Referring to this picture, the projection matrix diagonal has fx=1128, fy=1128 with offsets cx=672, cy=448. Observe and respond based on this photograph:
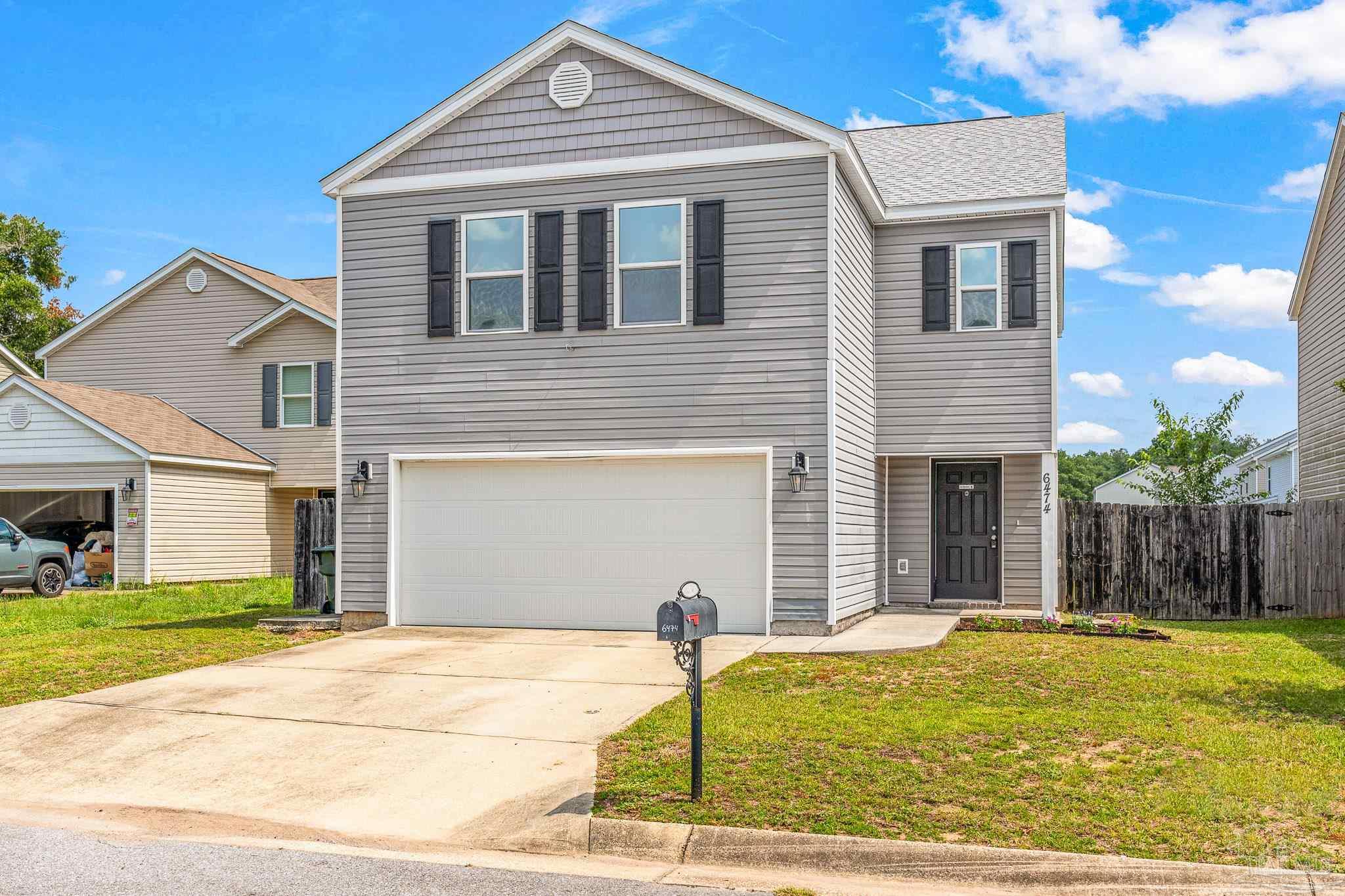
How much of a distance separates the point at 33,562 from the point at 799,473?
14139 millimetres

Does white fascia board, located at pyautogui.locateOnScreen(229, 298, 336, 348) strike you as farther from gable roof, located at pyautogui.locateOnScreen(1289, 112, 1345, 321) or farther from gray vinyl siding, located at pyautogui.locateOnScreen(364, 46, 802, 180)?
gable roof, located at pyautogui.locateOnScreen(1289, 112, 1345, 321)

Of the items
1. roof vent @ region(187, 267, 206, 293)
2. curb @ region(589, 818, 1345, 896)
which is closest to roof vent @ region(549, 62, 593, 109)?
curb @ region(589, 818, 1345, 896)

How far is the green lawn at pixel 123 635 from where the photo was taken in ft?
35.0

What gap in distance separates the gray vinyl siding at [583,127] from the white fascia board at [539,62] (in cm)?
9

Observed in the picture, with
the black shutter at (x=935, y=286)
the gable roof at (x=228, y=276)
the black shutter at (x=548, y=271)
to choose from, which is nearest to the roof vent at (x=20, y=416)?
the gable roof at (x=228, y=276)

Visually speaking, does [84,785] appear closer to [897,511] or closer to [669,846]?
[669,846]

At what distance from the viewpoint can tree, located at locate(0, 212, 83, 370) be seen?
37000 millimetres

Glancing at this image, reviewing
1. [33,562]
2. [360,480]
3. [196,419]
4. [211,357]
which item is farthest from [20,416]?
[360,480]

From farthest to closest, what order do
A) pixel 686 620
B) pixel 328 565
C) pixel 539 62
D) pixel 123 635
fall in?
pixel 328 565 < pixel 539 62 < pixel 123 635 < pixel 686 620

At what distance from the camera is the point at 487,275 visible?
13.9 meters

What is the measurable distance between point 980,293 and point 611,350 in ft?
17.7

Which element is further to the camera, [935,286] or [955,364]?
[935,286]

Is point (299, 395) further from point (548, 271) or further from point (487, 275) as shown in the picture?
point (548, 271)

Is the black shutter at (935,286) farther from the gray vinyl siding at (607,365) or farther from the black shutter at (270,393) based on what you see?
the black shutter at (270,393)
